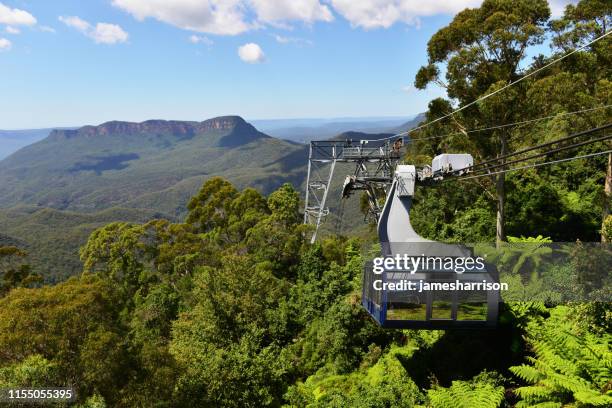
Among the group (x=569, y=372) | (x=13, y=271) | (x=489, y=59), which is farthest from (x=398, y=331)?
(x=13, y=271)

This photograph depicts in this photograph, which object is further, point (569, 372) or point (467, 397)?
point (467, 397)

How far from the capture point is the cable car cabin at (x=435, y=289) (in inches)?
365

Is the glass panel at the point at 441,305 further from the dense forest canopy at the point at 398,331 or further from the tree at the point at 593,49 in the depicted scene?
the tree at the point at 593,49

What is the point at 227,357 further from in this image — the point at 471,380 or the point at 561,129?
the point at 561,129

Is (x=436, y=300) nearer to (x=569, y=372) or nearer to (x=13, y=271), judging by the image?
(x=569, y=372)

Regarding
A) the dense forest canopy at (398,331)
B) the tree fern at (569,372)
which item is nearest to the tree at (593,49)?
the dense forest canopy at (398,331)

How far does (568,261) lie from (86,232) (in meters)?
142

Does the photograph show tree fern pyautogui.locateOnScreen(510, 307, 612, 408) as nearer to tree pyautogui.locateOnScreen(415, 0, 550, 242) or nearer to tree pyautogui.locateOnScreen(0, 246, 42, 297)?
tree pyautogui.locateOnScreen(415, 0, 550, 242)

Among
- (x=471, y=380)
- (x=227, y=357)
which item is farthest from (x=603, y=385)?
(x=227, y=357)

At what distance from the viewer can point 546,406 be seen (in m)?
7.79

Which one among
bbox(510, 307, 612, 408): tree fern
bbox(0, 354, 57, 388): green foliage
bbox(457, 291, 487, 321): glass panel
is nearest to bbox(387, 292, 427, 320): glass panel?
bbox(457, 291, 487, 321): glass panel

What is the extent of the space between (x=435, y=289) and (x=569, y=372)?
2.71 meters

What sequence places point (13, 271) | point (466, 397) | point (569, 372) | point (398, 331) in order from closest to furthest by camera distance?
point (569, 372) < point (466, 397) < point (398, 331) < point (13, 271)

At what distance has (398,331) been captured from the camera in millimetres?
15828
